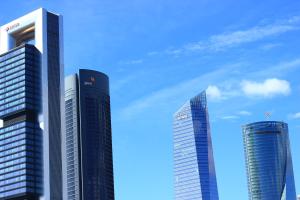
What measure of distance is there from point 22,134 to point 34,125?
416 cm

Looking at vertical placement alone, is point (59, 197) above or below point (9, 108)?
below

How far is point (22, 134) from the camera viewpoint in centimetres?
19012

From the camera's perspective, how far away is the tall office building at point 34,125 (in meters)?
187

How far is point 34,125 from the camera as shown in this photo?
191m

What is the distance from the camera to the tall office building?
18738cm

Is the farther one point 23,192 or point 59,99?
point 59,99

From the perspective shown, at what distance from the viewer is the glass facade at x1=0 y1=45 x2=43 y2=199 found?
187m

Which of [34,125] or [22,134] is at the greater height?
[34,125]

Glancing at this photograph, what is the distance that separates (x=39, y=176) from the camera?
616 ft

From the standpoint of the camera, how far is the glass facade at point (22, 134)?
18688 cm


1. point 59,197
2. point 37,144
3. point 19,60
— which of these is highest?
point 19,60


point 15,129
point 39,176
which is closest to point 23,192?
point 39,176

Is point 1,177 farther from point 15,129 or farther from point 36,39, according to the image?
point 36,39

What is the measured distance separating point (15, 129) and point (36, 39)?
2740cm
